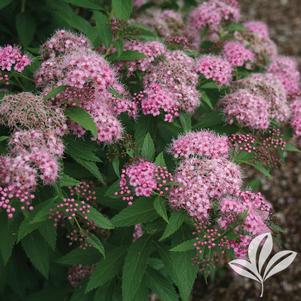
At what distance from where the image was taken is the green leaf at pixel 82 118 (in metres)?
2.60

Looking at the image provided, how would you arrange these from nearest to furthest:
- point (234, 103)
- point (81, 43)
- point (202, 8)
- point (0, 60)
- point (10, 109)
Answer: point (10, 109), point (0, 60), point (81, 43), point (234, 103), point (202, 8)

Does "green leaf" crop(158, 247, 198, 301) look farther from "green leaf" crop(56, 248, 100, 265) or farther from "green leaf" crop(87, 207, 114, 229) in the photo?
"green leaf" crop(56, 248, 100, 265)

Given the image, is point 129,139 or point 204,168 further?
point 129,139

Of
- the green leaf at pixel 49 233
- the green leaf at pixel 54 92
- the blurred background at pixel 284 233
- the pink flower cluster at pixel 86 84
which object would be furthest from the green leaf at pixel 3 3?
the blurred background at pixel 284 233

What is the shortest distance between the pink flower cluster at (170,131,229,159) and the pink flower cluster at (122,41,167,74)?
2.08 feet

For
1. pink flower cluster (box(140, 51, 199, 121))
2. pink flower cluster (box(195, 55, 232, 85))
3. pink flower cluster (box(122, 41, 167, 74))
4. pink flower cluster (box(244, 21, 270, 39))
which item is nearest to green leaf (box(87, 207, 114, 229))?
pink flower cluster (box(140, 51, 199, 121))

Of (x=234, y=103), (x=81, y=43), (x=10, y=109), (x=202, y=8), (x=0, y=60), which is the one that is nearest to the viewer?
(x=10, y=109)

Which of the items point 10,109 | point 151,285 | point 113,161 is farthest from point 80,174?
point 151,285

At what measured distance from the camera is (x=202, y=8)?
165 inches

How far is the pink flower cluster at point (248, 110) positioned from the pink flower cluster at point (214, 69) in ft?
0.50

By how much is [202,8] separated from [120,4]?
115cm

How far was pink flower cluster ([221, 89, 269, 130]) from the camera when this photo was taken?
10.9 feet

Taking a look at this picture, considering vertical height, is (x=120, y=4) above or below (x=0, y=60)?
above

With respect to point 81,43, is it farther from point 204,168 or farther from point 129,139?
point 204,168
